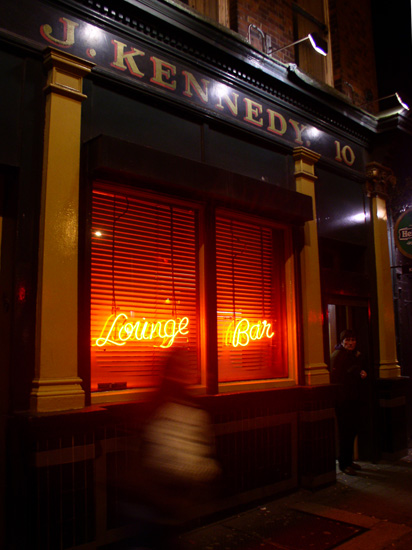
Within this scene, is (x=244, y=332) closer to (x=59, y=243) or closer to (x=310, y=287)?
(x=310, y=287)

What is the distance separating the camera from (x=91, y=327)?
16.9 feet

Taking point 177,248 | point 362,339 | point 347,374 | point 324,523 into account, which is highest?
point 177,248

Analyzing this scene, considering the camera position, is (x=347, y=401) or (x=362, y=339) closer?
(x=347, y=401)

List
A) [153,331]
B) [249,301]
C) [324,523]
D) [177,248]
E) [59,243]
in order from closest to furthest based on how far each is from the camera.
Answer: [59,243]
[324,523]
[153,331]
[177,248]
[249,301]

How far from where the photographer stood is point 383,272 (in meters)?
9.01

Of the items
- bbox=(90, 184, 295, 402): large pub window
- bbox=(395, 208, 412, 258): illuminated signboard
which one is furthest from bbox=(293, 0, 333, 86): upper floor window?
bbox=(90, 184, 295, 402): large pub window

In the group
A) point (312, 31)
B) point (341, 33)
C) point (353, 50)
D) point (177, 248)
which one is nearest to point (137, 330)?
point (177, 248)

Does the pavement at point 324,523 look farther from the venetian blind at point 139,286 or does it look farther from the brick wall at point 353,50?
the brick wall at point 353,50

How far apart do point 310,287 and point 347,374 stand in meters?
1.43

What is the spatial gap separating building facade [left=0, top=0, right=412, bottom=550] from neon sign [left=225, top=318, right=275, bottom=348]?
3 centimetres

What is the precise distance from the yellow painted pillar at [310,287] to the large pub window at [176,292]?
0.80 ft

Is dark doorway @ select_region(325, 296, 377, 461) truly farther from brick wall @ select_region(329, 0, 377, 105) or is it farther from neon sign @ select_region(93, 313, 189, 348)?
brick wall @ select_region(329, 0, 377, 105)

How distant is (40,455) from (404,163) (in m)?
8.75

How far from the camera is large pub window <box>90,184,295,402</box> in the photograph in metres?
5.32
